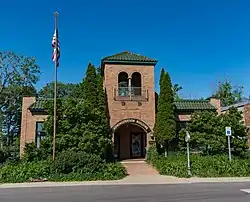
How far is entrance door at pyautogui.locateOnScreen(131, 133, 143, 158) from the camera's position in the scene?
25688 millimetres

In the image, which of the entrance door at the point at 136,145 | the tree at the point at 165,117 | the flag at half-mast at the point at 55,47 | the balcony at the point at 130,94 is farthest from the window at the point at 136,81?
the flag at half-mast at the point at 55,47

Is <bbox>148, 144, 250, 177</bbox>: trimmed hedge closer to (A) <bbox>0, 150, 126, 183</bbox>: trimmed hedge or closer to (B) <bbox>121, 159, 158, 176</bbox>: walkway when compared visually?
(B) <bbox>121, 159, 158, 176</bbox>: walkway

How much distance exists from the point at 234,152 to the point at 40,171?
1377 cm

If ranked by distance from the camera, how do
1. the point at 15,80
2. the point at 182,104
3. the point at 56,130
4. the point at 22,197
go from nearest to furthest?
the point at 22,197, the point at 56,130, the point at 182,104, the point at 15,80

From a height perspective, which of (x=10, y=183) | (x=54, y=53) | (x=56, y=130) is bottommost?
(x=10, y=183)

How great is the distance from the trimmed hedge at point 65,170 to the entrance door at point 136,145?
31.1 feet

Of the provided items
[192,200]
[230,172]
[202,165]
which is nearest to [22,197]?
[192,200]

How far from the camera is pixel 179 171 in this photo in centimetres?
1633

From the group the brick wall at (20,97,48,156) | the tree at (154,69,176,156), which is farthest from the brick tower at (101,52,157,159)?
the brick wall at (20,97,48,156)

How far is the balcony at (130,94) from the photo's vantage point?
23266 millimetres

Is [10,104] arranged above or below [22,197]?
above

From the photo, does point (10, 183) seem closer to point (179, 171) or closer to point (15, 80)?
point (179, 171)

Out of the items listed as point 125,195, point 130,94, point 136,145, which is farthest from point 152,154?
point 125,195

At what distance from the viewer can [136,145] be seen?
84.8 ft
